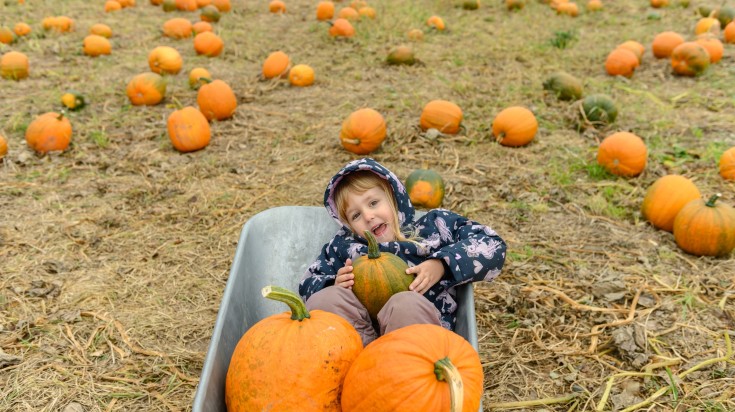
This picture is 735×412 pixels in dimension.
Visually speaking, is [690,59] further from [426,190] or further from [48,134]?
[48,134]

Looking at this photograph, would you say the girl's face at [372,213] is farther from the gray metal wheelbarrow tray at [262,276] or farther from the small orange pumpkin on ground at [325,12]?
the small orange pumpkin on ground at [325,12]

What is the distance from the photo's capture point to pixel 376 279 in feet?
9.06

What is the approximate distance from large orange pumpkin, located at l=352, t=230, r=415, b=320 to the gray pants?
0.05m

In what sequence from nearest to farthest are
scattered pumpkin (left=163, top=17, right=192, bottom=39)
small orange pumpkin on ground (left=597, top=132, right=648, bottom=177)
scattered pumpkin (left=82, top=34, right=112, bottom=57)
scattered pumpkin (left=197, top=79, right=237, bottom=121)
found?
small orange pumpkin on ground (left=597, top=132, right=648, bottom=177), scattered pumpkin (left=197, top=79, right=237, bottom=121), scattered pumpkin (left=82, top=34, right=112, bottom=57), scattered pumpkin (left=163, top=17, right=192, bottom=39)

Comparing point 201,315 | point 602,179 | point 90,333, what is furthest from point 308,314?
point 602,179

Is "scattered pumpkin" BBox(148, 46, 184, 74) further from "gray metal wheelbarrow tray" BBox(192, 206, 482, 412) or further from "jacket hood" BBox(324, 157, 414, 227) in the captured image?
"jacket hood" BBox(324, 157, 414, 227)

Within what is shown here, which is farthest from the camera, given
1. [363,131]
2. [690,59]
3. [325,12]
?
[325,12]

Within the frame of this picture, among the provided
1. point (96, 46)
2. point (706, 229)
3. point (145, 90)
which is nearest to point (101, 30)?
point (96, 46)

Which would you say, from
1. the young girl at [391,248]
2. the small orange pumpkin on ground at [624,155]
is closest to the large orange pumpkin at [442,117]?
the small orange pumpkin on ground at [624,155]

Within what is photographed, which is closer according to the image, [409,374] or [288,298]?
[409,374]

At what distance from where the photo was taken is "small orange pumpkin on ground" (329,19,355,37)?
9.74 metres

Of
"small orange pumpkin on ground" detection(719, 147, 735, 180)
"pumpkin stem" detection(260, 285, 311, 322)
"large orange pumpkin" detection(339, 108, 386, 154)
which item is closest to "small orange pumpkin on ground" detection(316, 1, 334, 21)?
"large orange pumpkin" detection(339, 108, 386, 154)

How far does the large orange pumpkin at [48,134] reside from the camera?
19.0ft

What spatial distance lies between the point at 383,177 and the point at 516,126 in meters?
2.95
